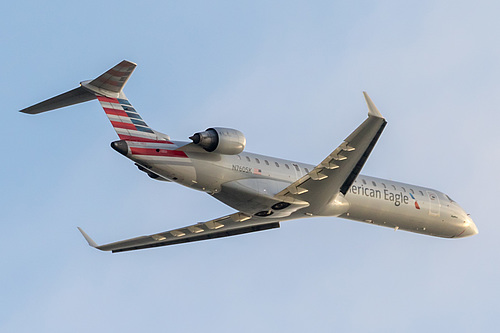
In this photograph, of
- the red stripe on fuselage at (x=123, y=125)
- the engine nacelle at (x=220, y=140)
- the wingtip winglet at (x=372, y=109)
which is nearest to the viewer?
the wingtip winglet at (x=372, y=109)

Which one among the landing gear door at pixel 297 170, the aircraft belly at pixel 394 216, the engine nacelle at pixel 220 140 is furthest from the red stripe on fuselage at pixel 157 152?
the aircraft belly at pixel 394 216

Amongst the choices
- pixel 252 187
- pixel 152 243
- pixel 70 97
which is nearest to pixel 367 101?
pixel 252 187

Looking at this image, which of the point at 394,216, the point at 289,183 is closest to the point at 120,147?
the point at 289,183

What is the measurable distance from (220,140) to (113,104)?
3.93 m

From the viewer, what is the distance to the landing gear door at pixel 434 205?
34031 millimetres

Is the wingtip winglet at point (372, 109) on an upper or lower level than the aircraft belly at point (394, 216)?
upper

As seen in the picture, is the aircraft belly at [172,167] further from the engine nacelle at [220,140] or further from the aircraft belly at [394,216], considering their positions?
the aircraft belly at [394,216]

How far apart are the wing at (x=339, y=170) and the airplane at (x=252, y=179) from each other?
0.03m

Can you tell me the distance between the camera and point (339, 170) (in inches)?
1131

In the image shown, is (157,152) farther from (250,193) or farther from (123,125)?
(250,193)

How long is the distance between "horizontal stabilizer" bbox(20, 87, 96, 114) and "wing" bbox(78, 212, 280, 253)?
663 centimetres

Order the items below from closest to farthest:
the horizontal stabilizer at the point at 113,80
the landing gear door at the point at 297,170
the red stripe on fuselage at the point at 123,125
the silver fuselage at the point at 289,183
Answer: the horizontal stabilizer at the point at 113,80 < the red stripe on fuselage at the point at 123,125 < the silver fuselage at the point at 289,183 < the landing gear door at the point at 297,170

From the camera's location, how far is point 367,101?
25.5 m

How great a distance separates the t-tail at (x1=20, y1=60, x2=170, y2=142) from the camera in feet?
88.5
